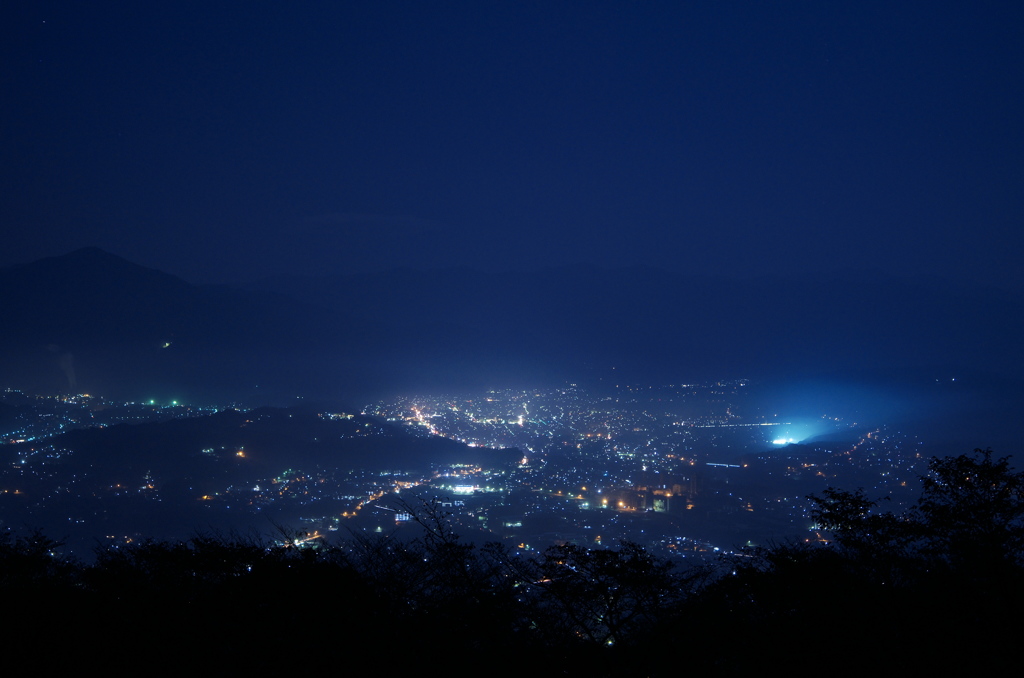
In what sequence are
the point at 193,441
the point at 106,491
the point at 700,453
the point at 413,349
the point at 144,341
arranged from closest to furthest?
the point at 106,491 → the point at 193,441 → the point at 700,453 → the point at 144,341 → the point at 413,349

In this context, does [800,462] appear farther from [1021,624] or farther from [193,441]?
[193,441]

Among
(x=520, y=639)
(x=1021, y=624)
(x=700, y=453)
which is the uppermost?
(x=1021, y=624)

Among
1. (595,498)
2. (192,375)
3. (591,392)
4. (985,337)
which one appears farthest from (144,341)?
(985,337)

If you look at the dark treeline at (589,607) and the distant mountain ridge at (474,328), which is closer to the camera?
the dark treeline at (589,607)

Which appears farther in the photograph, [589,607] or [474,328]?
[474,328]

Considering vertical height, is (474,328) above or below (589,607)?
above

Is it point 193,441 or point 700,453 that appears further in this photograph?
point 700,453

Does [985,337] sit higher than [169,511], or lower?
higher

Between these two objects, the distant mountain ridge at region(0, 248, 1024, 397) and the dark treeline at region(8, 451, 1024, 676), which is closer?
the dark treeline at region(8, 451, 1024, 676)
